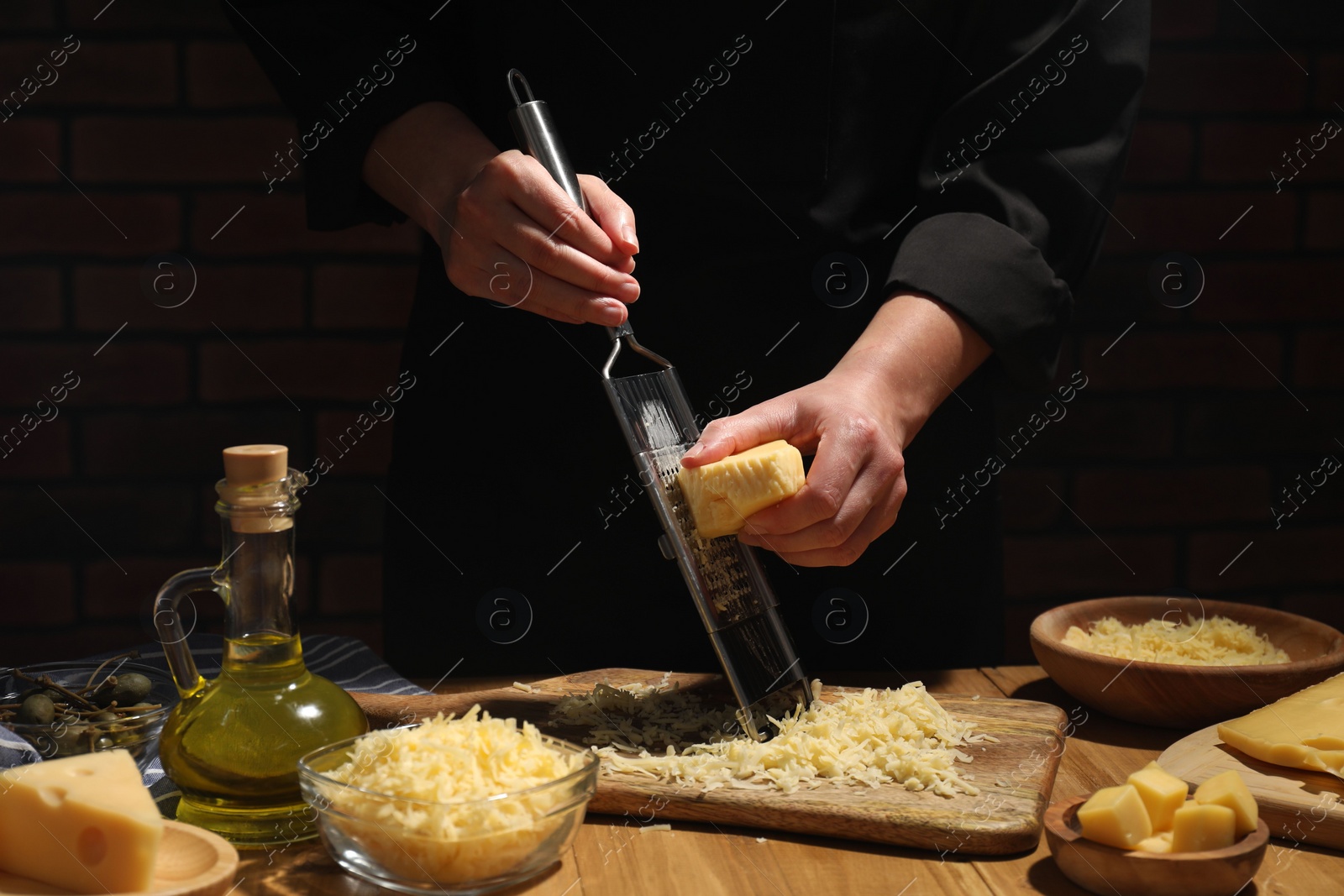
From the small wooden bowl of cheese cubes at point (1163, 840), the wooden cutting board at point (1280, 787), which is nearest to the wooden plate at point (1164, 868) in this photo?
the small wooden bowl of cheese cubes at point (1163, 840)

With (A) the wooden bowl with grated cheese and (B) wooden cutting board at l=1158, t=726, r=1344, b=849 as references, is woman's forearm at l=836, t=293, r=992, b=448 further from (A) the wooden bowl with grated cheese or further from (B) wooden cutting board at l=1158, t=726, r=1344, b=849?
(B) wooden cutting board at l=1158, t=726, r=1344, b=849

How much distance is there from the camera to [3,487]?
7.05 ft

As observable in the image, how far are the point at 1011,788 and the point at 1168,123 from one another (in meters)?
1.66

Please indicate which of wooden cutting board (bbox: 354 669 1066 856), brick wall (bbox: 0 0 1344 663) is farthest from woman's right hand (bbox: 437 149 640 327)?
brick wall (bbox: 0 0 1344 663)

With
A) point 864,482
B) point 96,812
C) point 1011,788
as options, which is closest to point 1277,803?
point 1011,788

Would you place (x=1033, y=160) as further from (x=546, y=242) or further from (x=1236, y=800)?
(x=1236, y=800)

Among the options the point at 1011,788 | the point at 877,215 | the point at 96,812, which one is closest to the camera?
the point at 96,812

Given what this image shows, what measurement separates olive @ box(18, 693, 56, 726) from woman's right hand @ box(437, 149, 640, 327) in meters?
0.54

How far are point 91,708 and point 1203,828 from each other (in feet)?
2.84

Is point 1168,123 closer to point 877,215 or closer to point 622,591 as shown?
point 877,215

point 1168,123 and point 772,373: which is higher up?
point 1168,123

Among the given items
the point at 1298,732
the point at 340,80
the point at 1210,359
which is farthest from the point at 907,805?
the point at 1210,359

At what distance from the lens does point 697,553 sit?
111 centimetres

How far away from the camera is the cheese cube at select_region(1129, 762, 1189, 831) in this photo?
878 millimetres
